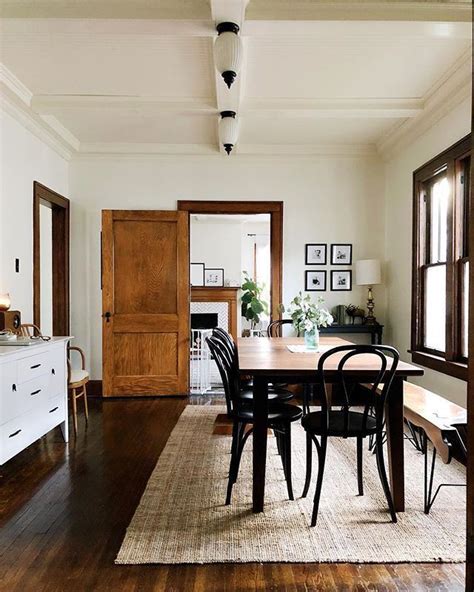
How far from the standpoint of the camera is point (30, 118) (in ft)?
14.3

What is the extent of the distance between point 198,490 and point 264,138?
381 centimetres

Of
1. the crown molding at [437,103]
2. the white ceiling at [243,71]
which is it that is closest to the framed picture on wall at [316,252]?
the white ceiling at [243,71]

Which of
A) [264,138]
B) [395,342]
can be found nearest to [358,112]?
[264,138]

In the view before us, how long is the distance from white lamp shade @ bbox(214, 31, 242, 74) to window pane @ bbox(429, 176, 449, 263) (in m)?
2.21

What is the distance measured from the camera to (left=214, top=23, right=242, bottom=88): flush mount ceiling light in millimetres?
2857

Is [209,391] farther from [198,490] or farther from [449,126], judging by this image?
[449,126]

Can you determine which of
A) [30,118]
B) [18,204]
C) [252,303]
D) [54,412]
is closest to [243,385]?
[54,412]

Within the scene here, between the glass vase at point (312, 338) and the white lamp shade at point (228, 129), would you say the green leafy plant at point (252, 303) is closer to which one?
the white lamp shade at point (228, 129)

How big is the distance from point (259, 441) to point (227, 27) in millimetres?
2435

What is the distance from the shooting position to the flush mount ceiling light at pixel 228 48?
9.37 ft

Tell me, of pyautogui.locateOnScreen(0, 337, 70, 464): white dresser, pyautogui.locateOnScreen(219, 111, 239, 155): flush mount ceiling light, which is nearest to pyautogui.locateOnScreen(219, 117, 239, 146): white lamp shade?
pyautogui.locateOnScreen(219, 111, 239, 155): flush mount ceiling light

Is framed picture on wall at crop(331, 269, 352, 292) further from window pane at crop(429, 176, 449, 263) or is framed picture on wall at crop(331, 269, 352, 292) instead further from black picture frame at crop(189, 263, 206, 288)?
black picture frame at crop(189, 263, 206, 288)

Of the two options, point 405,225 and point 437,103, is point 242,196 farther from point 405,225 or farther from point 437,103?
point 437,103

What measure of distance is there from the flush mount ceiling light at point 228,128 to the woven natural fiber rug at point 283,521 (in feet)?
9.70
